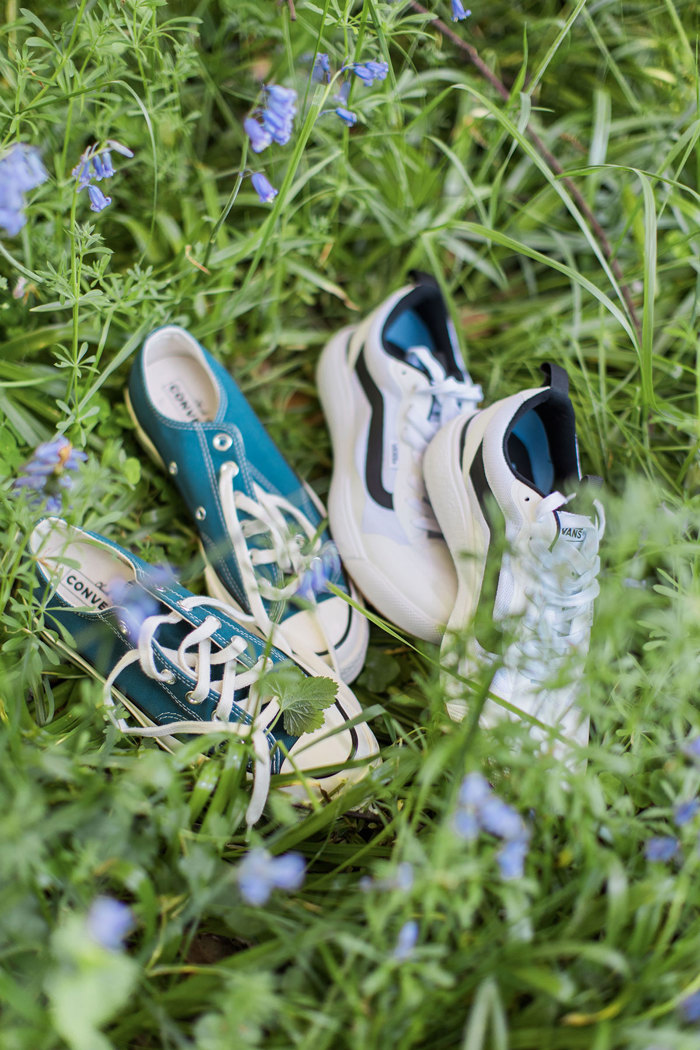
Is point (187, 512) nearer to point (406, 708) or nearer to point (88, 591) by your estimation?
point (88, 591)

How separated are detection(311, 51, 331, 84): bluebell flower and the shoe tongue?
93 centimetres

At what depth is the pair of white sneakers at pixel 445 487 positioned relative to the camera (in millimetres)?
1308

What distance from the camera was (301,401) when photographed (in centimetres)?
195

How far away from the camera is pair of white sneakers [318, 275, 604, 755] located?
1.31 meters

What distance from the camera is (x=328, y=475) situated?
187cm

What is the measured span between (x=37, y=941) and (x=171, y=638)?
0.62 metres

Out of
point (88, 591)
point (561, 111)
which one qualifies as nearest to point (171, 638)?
point (88, 591)

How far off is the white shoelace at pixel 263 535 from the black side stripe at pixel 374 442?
170 mm

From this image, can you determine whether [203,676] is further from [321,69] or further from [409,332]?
[321,69]

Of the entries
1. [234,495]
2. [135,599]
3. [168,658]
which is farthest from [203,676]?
[234,495]

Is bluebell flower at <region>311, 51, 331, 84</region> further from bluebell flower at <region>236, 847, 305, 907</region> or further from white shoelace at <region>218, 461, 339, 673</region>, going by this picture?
bluebell flower at <region>236, 847, 305, 907</region>

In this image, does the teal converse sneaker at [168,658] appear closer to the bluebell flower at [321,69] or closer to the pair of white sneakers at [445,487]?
the pair of white sneakers at [445,487]

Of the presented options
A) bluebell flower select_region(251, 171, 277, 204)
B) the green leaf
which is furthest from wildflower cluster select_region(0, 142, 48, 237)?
the green leaf

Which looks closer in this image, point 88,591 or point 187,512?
point 88,591
